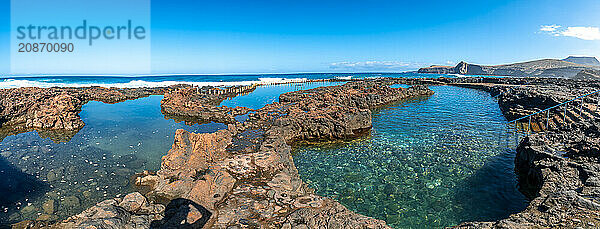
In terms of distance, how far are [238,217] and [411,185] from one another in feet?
19.6

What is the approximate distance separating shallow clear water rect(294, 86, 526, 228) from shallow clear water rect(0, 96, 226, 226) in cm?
671

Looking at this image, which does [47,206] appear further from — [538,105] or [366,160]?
[538,105]

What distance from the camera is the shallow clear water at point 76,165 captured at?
766 cm

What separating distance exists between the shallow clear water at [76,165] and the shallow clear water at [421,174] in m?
6.71

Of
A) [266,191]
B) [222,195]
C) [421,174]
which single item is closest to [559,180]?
[421,174]

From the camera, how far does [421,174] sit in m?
9.66

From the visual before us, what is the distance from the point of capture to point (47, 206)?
24.2 feet

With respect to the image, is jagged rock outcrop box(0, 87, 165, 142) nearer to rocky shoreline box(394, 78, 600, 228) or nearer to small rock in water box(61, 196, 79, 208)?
small rock in water box(61, 196, 79, 208)

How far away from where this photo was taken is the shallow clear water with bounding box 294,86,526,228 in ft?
24.2

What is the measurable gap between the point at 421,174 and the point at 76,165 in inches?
530

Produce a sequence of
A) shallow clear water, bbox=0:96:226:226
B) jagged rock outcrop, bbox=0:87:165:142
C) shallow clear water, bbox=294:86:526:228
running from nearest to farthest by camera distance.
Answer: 1. shallow clear water, bbox=294:86:526:228
2. shallow clear water, bbox=0:96:226:226
3. jagged rock outcrop, bbox=0:87:165:142

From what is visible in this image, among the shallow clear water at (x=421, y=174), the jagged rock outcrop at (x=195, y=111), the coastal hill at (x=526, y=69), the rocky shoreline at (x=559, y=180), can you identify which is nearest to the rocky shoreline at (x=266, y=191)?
the rocky shoreline at (x=559, y=180)

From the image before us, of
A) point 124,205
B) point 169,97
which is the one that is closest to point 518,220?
point 124,205

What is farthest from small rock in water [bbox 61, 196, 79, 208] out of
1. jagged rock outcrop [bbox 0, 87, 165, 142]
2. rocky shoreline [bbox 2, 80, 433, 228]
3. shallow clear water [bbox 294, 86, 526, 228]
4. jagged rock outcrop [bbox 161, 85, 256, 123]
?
jagged rock outcrop [bbox 161, 85, 256, 123]
